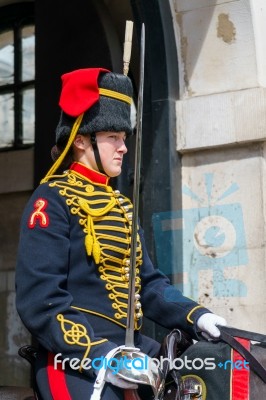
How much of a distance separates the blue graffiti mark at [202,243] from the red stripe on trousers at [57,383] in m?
1.87

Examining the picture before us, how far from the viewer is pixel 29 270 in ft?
9.89

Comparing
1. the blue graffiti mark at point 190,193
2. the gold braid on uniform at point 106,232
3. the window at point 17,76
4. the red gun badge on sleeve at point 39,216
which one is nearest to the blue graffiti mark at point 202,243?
the blue graffiti mark at point 190,193

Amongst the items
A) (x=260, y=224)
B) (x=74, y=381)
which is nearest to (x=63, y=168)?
(x=74, y=381)

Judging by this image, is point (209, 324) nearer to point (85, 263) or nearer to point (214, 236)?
point (85, 263)

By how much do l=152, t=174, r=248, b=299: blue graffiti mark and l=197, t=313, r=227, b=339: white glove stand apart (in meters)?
1.62

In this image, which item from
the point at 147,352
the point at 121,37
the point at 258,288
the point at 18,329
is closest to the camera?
the point at 147,352

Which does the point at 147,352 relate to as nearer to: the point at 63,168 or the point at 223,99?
the point at 63,168

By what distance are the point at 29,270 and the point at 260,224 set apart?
77.5 inches

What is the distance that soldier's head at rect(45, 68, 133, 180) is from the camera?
3238mm

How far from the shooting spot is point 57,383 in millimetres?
3045

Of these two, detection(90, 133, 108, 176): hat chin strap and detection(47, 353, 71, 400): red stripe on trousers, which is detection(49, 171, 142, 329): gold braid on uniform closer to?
detection(90, 133, 108, 176): hat chin strap

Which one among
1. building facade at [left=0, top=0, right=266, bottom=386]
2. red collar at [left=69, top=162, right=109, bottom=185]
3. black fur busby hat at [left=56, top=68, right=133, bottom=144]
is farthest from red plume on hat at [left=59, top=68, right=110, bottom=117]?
building facade at [left=0, top=0, right=266, bottom=386]

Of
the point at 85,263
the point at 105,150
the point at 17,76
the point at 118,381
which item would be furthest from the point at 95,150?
the point at 17,76

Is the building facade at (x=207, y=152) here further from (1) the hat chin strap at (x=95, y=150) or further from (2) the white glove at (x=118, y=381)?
(2) the white glove at (x=118, y=381)
